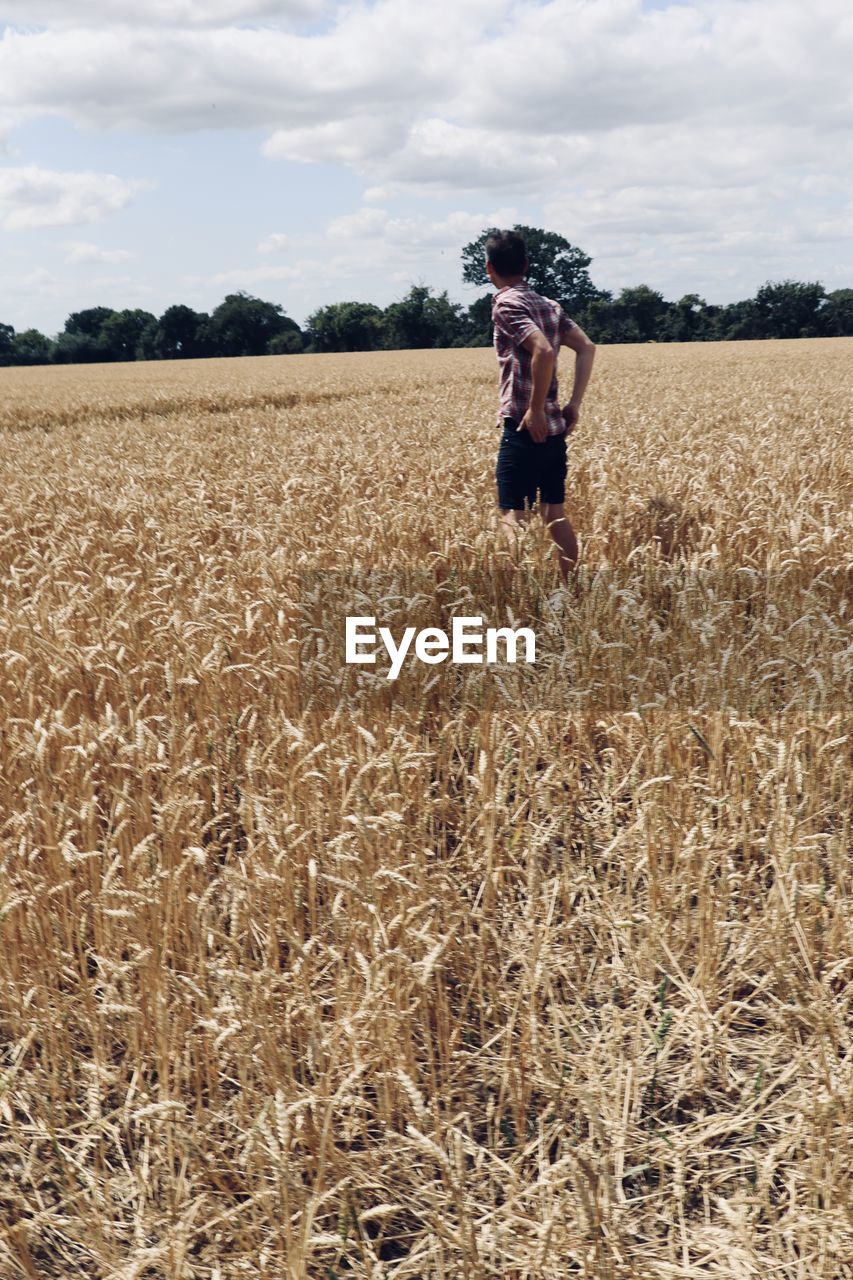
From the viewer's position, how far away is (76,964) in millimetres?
2500

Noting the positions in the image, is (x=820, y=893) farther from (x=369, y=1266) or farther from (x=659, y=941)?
(x=369, y=1266)

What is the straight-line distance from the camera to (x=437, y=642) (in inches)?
158

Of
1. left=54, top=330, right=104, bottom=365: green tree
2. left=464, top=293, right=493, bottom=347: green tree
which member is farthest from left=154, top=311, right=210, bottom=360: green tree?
left=464, top=293, right=493, bottom=347: green tree

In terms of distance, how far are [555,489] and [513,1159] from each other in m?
3.82

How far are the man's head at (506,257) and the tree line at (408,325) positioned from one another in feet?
233

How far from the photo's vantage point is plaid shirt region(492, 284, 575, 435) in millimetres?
4668

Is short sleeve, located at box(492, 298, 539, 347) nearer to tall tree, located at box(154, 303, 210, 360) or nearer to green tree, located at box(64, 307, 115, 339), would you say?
tall tree, located at box(154, 303, 210, 360)

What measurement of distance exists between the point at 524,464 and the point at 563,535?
43 centimetres

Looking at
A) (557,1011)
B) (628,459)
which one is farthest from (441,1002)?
(628,459)

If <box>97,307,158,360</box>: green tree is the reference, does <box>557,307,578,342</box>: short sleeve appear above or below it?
below

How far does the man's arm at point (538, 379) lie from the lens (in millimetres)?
4535

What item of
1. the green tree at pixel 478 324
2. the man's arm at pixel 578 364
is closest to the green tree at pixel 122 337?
the green tree at pixel 478 324

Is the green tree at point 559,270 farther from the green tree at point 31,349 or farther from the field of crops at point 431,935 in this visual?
the field of crops at point 431,935

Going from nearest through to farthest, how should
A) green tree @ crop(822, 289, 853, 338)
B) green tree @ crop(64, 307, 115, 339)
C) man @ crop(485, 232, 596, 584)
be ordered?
man @ crop(485, 232, 596, 584)
green tree @ crop(822, 289, 853, 338)
green tree @ crop(64, 307, 115, 339)
